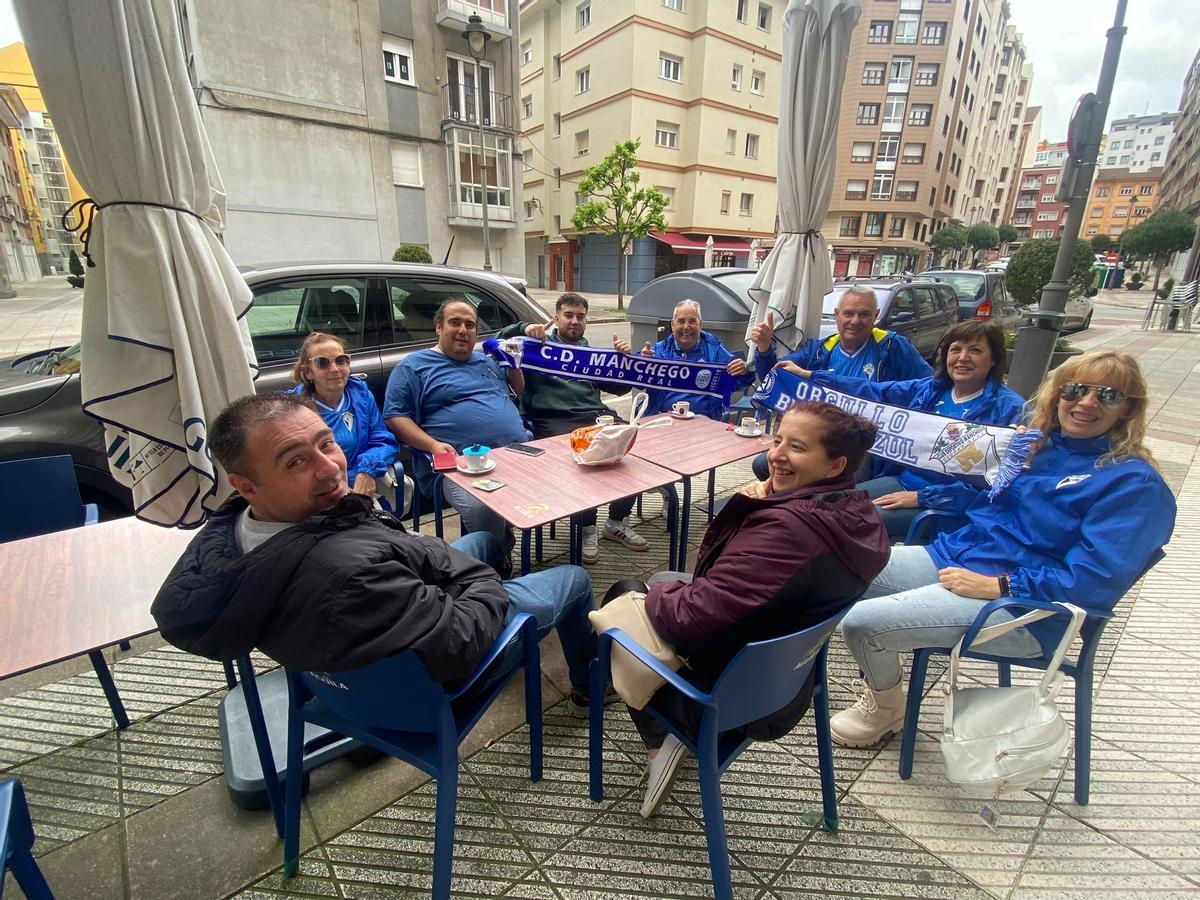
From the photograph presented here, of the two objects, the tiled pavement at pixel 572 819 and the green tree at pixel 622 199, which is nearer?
the tiled pavement at pixel 572 819

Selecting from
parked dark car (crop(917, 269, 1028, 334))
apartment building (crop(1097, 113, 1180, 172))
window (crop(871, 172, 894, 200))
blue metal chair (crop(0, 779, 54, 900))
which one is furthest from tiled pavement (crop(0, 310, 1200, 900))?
apartment building (crop(1097, 113, 1180, 172))

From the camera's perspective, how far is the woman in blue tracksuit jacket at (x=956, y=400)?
2877 mm

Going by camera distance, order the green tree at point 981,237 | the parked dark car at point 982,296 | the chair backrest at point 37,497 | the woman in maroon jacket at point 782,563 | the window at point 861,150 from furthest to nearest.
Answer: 1. the green tree at point 981,237
2. the window at point 861,150
3. the parked dark car at point 982,296
4. the chair backrest at point 37,497
5. the woman in maroon jacket at point 782,563

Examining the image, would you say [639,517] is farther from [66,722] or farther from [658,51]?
[658,51]

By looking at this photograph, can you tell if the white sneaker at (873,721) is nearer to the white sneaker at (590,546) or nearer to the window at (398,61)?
the white sneaker at (590,546)

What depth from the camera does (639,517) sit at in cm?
429

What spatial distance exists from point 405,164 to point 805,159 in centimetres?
1799

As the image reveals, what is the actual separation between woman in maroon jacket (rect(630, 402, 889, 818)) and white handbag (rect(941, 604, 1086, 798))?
0.56m

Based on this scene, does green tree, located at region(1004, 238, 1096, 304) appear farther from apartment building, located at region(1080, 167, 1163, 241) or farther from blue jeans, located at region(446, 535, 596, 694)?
apartment building, located at region(1080, 167, 1163, 241)

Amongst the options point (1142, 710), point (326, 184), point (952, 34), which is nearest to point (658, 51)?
point (326, 184)

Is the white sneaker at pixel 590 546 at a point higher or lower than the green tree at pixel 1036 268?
lower

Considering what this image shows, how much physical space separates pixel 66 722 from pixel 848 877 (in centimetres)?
304

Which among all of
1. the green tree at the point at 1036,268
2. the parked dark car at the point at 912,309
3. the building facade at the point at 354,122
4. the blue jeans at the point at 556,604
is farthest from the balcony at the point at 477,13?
the blue jeans at the point at 556,604

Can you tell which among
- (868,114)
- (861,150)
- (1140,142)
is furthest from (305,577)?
(1140,142)
